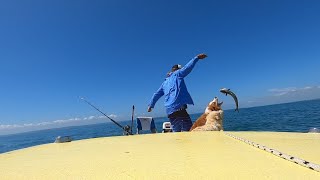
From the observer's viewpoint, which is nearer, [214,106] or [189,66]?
[189,66]

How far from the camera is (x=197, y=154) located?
291cm

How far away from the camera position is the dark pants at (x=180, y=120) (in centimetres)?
695

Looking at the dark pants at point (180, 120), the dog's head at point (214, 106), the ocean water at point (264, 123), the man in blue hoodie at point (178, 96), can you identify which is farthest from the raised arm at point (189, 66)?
the ocean water at point (264, 123)

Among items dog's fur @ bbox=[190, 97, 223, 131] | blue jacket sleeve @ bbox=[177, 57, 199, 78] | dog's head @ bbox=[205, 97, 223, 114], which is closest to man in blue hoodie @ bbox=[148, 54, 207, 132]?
blue jacket sleeve @ bbox=[177, 57, 199, 78]

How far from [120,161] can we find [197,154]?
792mm

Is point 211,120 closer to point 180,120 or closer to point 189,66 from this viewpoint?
point 180,120

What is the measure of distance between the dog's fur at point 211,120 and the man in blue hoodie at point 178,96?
13.1 inches

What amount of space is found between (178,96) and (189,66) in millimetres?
766

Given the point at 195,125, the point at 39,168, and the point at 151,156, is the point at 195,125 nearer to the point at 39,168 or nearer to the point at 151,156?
the point at 151,156

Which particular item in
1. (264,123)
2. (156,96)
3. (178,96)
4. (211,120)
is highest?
(156,96)

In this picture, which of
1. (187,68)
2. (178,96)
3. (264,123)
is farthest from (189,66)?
(264,123)

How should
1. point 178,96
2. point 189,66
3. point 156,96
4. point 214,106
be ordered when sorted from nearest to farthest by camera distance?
point 189,66 → point 178,96 → point 214,106 → point 156,96

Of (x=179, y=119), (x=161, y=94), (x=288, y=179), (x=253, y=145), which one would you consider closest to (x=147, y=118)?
(x=161, y=94)

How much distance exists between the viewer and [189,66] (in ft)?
21.8
